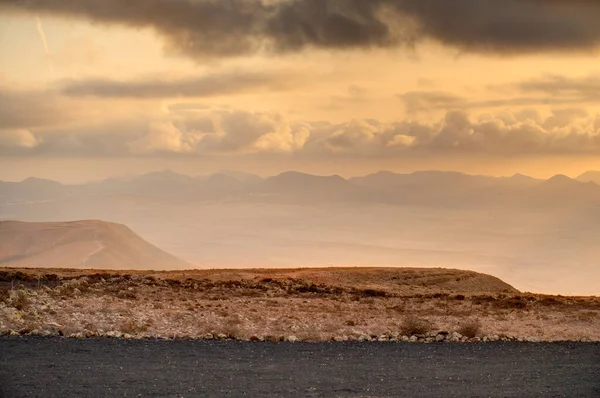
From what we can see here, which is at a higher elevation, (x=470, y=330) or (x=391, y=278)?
(x=391, y=278)

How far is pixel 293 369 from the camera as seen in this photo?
730 inches

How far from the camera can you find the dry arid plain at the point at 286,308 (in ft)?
79.9

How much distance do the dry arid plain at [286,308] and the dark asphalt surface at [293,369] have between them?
5.15ft

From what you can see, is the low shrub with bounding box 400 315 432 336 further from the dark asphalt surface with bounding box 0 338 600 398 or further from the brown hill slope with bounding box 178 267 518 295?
the brown hill slope with bounding box 178 267 518 295

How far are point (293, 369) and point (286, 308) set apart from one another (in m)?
12.7

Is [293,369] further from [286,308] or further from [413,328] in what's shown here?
[286,308]

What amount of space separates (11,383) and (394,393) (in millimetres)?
8566

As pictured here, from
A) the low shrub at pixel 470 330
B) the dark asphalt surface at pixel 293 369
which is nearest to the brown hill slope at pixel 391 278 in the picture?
the low shrub at pixel 470 330

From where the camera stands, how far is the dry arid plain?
2434cm

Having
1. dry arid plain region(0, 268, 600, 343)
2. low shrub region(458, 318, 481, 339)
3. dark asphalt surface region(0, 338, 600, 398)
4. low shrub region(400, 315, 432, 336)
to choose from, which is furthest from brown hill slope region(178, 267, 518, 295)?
dark asphalt surface region(0, 338, 600, 398)

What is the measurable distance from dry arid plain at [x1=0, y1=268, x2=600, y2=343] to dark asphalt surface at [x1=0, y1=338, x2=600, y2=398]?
157 centimetres

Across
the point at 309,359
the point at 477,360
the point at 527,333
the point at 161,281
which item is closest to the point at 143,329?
the point at 309,359

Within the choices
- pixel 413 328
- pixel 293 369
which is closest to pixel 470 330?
pixel 413 328

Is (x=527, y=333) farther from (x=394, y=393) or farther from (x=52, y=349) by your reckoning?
(x=52, y=349)
